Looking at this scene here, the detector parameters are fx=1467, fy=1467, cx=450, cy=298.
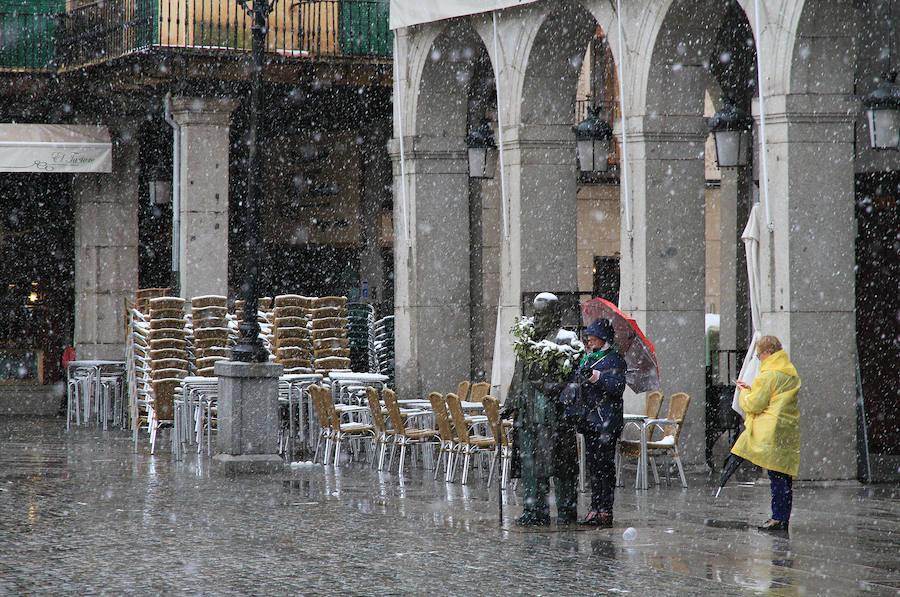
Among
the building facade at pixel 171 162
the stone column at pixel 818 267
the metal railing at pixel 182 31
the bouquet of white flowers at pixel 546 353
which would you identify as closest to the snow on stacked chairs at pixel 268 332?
the building facade at pixel 171 162

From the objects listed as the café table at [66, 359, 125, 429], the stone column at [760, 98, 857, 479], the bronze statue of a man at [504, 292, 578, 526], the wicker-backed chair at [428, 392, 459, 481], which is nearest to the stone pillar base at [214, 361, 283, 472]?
the wicker-backed chair at [428, 392, 459, 481]

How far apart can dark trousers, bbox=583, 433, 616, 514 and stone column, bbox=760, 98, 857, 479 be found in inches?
124

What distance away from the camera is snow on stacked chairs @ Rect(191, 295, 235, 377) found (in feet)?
67.0

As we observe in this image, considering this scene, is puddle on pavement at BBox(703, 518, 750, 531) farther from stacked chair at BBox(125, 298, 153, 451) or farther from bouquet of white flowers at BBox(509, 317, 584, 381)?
stacked chair at BBox(125, 298, 153, 451)

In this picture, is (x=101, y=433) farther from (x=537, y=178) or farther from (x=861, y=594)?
(x=861, y=594)

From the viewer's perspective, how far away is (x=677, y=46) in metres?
16.3

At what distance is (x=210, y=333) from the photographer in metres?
20.5

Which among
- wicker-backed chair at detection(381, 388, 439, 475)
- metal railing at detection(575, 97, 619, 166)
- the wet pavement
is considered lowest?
the wet pavement

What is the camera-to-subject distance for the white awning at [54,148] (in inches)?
1016

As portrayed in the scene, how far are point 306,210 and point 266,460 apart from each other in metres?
13.2

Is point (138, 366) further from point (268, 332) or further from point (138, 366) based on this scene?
point (268, 332)

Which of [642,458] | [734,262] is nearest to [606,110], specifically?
[734,262]

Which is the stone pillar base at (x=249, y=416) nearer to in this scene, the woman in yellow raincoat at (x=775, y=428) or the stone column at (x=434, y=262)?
the stone column at (x=434, y=262)

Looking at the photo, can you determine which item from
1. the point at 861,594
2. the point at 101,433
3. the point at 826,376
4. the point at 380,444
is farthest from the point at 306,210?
the point at 861,594
